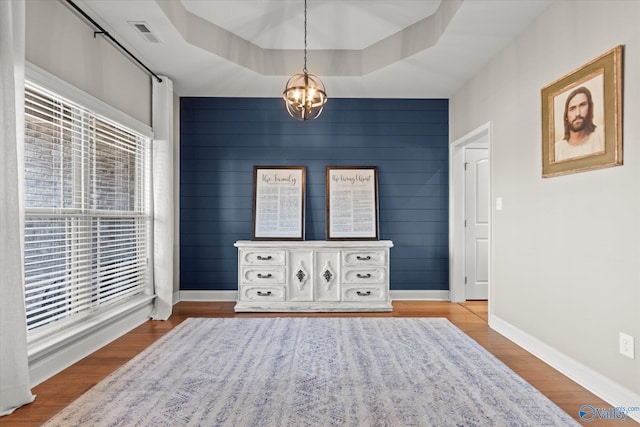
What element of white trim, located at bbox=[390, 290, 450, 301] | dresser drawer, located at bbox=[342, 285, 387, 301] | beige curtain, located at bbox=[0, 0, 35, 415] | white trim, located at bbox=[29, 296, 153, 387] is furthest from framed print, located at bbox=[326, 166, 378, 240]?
beige curtain, located at bbox=[0, 0, 35, 415]

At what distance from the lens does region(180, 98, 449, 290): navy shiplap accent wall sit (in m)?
5.05

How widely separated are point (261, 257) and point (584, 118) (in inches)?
130

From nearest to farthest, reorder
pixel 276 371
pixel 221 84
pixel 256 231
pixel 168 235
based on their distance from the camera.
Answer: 1. pixel 276 371
2. pixel 168 235
3. pixel 221 84
4. pixel 256 231

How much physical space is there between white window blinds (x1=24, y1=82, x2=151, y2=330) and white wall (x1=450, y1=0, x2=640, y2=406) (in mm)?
3518

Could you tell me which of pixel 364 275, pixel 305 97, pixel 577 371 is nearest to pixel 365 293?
pixel 364 275

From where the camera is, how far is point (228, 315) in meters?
4.33

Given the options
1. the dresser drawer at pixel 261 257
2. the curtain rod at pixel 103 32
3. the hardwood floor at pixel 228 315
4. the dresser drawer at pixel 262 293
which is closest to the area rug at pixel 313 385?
the hardwood floor at pixel 228 315

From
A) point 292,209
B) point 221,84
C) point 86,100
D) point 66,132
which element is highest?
point 221,84

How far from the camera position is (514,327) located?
3.45 metres

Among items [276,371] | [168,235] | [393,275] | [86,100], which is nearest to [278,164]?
[168,235]

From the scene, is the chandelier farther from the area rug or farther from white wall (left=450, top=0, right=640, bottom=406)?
the area rug

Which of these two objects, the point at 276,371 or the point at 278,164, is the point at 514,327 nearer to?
the point at 276,371

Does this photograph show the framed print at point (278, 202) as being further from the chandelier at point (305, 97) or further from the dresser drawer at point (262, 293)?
the chandelier at point (305, 97)

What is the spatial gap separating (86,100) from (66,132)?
12.3 inches
